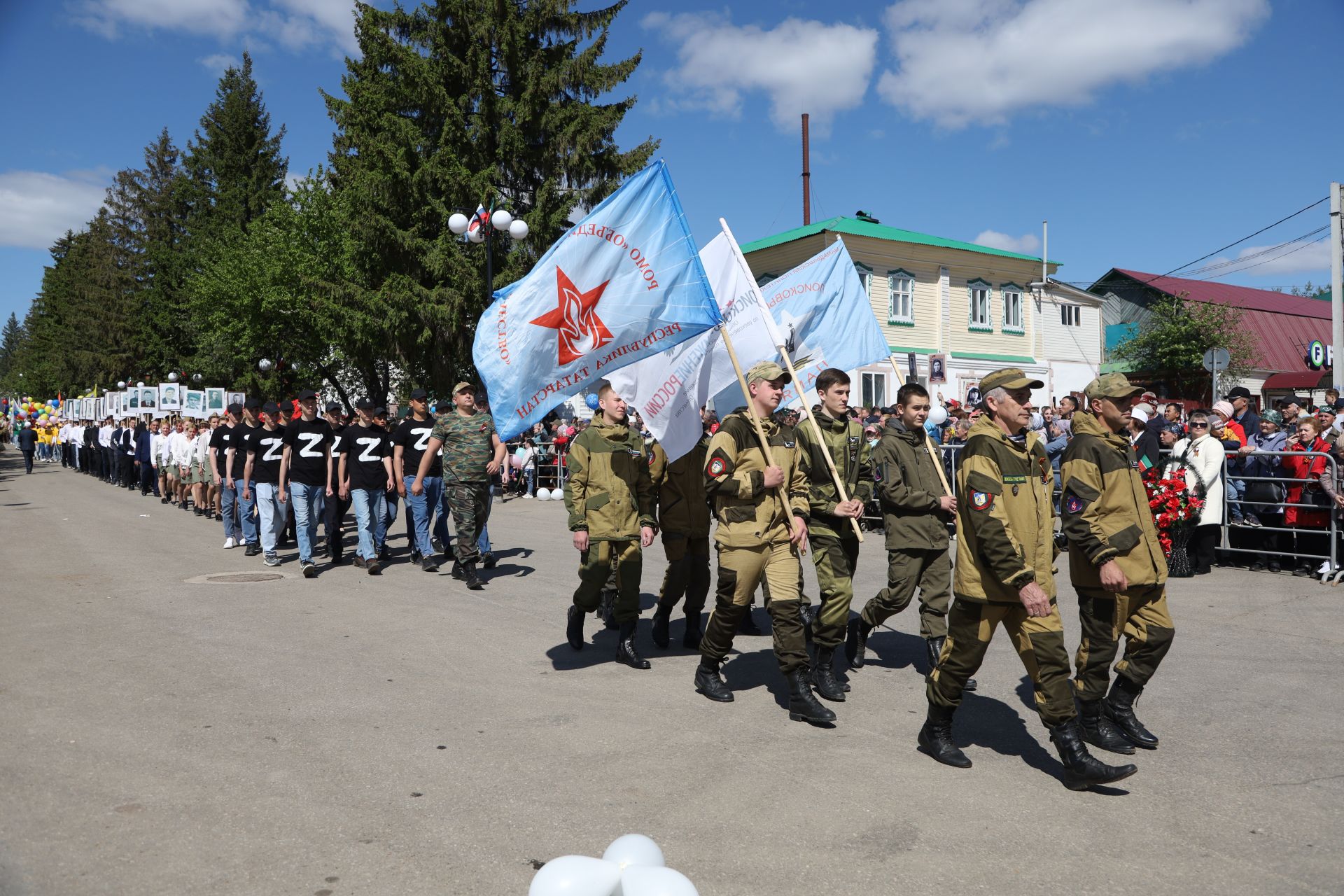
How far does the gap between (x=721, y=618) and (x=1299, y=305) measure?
62.1 m

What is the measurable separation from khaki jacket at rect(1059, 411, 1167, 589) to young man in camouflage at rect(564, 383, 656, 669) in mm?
3066

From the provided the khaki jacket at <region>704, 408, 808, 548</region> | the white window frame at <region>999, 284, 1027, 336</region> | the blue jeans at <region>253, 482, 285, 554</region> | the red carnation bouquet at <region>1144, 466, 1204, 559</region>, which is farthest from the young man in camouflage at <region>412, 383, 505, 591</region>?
the white window frame at <region>999, 284, 1027, 336</region>

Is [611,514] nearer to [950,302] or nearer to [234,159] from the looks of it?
[950,302]

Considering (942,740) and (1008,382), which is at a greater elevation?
(1008,382)

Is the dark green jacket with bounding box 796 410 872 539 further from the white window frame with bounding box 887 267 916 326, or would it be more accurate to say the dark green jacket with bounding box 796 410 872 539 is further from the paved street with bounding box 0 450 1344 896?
the white window frame with bounding box 887 267 916 326

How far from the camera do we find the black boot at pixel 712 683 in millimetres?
6125

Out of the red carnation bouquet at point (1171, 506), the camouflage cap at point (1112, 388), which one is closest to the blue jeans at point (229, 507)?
the red carnation bouquet at point (1171, 506)

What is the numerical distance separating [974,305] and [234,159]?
4257 centimetres

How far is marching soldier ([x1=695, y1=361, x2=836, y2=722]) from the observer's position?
5711 millimetres

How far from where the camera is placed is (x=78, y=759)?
4.98 m

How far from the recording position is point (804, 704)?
5.65 meters

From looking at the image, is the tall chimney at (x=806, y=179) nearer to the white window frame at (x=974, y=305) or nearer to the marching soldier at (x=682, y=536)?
the white window frame at (x=974, y=305)

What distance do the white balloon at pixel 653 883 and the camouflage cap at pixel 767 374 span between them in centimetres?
365

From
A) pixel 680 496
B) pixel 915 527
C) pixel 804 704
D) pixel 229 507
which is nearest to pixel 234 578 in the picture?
pixel 229 507
